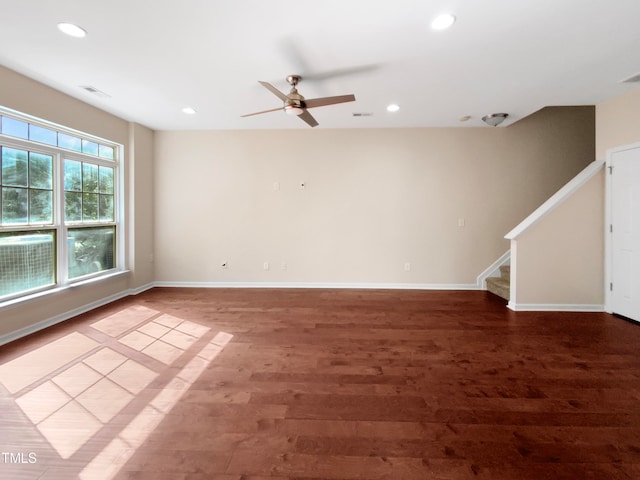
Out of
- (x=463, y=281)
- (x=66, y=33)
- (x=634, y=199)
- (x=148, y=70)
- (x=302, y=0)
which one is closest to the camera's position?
(x=302, y=0)

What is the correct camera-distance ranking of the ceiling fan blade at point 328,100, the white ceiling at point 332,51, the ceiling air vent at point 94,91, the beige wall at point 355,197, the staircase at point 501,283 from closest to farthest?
the white ceiling at point 332,51, the ceiling fan blade at point 328,100, the ceiling air vent at point 94,91, the staircase at point 501,283, the beige wall at point 355,197

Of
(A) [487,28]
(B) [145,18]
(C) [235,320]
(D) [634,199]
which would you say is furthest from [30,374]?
(D) [634,199]

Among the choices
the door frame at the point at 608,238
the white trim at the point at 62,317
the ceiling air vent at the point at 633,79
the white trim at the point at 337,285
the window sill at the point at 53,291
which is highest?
the ceiling air vent at the point at 633,79

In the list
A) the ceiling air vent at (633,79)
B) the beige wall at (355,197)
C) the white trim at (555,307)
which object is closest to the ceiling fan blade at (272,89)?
the beige wall at (355,197)

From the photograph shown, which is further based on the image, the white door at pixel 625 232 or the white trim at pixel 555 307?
the white trim at pixel 555 307

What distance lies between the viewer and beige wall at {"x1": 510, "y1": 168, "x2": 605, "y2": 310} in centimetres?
346

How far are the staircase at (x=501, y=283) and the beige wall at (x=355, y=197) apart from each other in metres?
0.25

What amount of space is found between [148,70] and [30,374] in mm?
2870

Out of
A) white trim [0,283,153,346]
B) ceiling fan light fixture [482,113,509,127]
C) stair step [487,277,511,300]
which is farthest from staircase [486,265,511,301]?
white trim [0,283,153,346]

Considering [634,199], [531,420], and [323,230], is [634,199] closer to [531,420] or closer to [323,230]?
[531,420]

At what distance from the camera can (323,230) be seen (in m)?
4.64

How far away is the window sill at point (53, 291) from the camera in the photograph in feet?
8.78

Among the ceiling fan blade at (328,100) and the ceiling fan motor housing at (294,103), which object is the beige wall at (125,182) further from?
the ceiling fan blade at (328,100)

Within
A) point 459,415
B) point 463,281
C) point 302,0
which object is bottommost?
point 459,415
